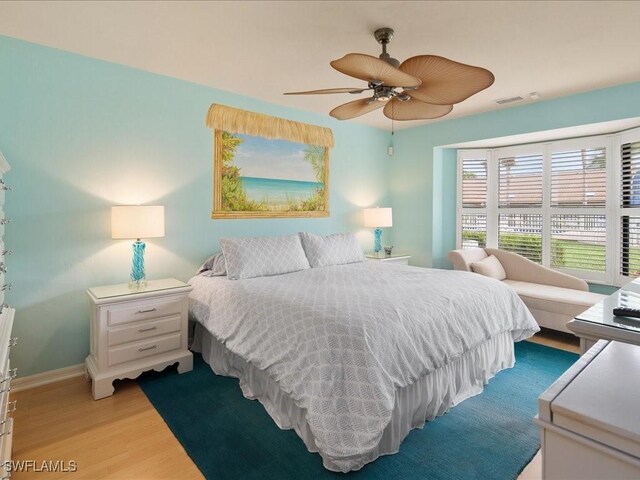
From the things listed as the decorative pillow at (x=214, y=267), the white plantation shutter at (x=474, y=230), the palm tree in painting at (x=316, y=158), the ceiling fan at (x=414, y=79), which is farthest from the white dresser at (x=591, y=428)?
the white plantation shutter at (x=474, y=230)

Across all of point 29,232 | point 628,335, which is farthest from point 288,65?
point 628,335

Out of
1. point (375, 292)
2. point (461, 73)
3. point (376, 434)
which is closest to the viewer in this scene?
point (376, 434)

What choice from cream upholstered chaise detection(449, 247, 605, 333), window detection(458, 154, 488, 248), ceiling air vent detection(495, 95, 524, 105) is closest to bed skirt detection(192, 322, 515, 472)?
cream upholstered chaise detection(449, 247, 605, 333)

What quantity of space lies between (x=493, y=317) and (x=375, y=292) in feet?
2.99

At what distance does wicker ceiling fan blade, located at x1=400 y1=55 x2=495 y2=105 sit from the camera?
1.81 metres

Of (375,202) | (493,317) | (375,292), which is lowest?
(493,317)

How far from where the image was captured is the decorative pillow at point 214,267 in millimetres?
3141

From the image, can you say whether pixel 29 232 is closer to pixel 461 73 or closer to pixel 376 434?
pixel 376 434

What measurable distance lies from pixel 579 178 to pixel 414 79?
3296 mm

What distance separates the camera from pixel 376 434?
5.32 feet

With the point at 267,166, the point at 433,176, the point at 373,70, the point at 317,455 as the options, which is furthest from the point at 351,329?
the point at 433,176

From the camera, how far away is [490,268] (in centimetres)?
411

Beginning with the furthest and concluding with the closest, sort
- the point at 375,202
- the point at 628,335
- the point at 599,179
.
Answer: the point at 375,202
the point at 599,179
the point at 628,335

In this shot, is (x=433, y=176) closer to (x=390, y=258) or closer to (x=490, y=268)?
(x=390, y=258)
